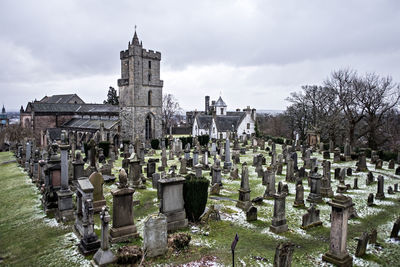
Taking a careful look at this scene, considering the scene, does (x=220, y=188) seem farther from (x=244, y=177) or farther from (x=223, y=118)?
(x=223, y=118)

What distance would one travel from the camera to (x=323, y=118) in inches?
1403

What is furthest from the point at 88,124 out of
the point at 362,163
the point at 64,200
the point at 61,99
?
the point at 362,163

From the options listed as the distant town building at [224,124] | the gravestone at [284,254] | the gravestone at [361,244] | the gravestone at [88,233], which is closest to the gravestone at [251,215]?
the gravestone at [361,244]

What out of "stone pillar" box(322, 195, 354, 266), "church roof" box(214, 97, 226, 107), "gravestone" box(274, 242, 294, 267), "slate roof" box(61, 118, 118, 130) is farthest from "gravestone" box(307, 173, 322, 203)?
"church roof" box(214, 97, 226, 107)

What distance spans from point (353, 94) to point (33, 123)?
1771 inches

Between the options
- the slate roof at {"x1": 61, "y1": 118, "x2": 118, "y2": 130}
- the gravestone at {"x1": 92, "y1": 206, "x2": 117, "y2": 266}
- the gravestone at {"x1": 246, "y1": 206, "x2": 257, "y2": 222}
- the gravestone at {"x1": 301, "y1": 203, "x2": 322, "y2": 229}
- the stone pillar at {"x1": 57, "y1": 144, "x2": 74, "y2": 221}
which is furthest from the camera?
the slate roof at {"x1": 61, "y1": 118, "x2": 118, "y2": 130}

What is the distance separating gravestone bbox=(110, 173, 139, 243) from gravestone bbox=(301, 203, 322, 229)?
17.8 feet

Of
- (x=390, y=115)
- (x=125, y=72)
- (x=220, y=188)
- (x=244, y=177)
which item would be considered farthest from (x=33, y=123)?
(x=390, y=115)

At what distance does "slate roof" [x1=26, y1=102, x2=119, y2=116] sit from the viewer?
42781mm

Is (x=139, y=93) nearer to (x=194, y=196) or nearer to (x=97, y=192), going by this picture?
(x=97, y=192)

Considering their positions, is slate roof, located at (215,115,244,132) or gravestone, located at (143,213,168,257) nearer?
gravestone, located at (143,213,168,257)

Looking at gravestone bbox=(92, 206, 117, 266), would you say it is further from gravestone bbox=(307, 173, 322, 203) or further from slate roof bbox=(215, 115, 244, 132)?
slate roof bbox=(215, 115, 244, 132)

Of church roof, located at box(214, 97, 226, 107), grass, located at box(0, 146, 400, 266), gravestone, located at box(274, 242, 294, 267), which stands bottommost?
grass, located at box(0, 146, 400, 266)

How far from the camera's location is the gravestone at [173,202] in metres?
8.60
